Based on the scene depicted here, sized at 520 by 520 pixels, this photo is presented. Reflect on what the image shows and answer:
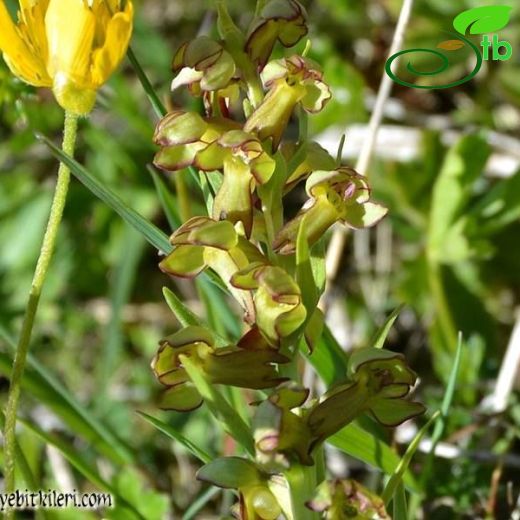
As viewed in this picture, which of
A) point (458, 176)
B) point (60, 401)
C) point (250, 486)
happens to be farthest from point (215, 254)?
point (458, 176)

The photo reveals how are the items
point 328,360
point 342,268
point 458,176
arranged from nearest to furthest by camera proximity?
point 328,360
point 458,176
point 342,268

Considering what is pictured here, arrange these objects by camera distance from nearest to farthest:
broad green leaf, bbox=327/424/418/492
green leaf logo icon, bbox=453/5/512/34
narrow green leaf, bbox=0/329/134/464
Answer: broad green leaf, bbox=327/424/418/492 < narrow green leaf, bbox=0/329/134/464 < green leaf logo icon, bbox=453/5/512/34

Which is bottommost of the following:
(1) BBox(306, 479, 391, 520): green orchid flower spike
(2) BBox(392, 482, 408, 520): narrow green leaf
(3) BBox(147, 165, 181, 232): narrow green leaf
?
(1) BBox(306, 479, 391, 520): green orchid flower spike

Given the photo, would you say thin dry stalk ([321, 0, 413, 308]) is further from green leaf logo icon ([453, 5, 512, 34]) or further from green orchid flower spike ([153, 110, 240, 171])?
green orchid flower spike ([153, 110, 240, 171])

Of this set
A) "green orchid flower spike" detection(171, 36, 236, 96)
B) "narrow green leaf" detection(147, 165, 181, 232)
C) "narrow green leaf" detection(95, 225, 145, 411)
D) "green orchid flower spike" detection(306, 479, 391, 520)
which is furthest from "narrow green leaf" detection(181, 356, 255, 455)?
"narrow green leaf" detection(95, 225, 145, 411)

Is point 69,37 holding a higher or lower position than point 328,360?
higher

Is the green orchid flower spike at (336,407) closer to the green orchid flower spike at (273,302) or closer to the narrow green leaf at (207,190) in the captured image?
the green orchid flower spike at (273,302)

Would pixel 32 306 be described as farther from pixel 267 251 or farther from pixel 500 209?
pixel 500 209
